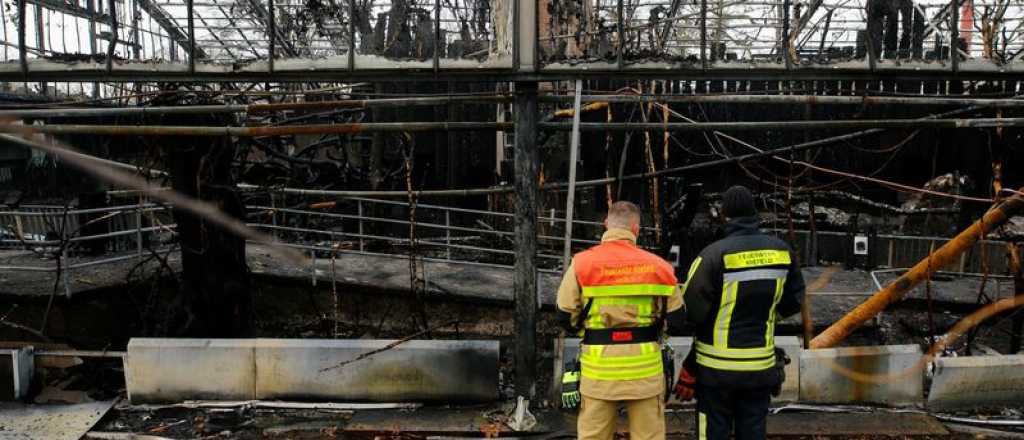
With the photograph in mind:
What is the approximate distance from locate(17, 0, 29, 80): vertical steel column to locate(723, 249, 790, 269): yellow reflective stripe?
5.66 meters

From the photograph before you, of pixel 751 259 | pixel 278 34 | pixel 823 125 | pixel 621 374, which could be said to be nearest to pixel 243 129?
pixel 278 34

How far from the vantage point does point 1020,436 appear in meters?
5.72

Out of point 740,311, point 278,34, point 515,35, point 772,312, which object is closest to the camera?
point 740,311

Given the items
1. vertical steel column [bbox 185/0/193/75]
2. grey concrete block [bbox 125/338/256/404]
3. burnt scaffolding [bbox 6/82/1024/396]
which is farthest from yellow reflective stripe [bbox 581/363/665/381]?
vertical steel column [bbox 185/0/193/75]

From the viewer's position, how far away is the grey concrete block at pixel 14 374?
6.59 metres

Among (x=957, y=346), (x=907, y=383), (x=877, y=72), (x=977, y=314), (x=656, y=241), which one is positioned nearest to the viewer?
(x=877, y=72)

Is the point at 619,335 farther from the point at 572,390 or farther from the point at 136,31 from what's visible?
the point at 136,31

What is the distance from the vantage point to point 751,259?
4.50 m

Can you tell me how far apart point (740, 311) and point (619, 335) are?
77 cm

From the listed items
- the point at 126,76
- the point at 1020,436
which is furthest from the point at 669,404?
the point at 126,76

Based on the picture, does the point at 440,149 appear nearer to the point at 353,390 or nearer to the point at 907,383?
the point at 353,390

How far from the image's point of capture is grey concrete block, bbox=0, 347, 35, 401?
6.59 meters

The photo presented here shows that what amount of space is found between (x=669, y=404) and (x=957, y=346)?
4.37 m

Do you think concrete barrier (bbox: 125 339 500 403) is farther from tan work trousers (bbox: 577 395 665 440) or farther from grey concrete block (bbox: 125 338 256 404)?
tan work trousers (bbox: 577 395 665 440)
